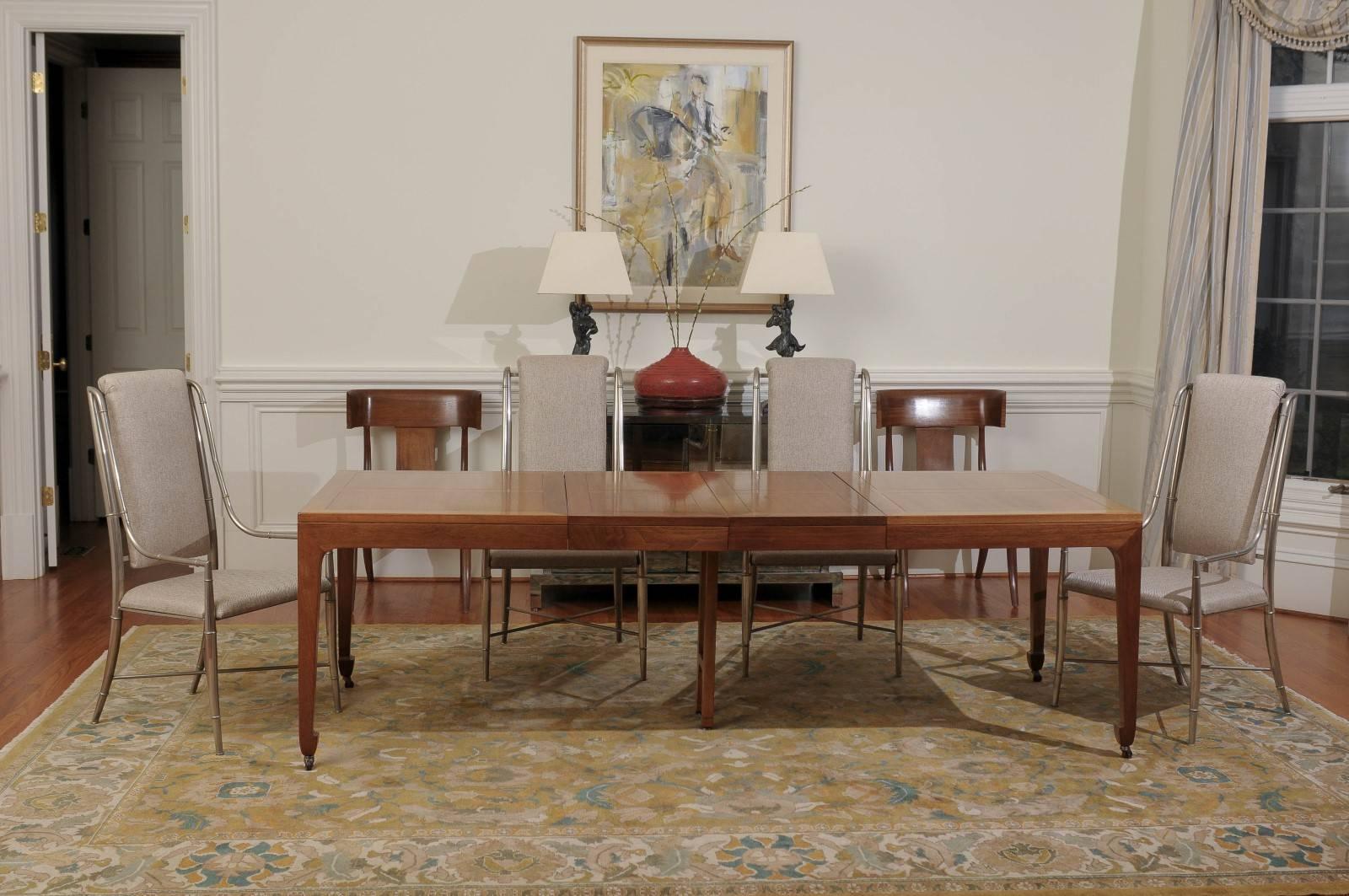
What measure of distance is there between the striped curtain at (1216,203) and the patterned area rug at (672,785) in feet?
4.85

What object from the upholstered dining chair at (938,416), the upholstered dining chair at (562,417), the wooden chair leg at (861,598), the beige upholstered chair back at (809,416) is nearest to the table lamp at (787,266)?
the beige upholstered chair back at (809,416)

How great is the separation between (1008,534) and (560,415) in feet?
5.81

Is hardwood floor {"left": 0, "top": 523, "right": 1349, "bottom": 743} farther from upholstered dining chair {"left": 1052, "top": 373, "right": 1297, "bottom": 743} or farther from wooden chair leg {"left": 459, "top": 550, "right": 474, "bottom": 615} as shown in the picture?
upholstered dining chair {"left": 1052, "top": 373, "right": 1297, "bottom": 743}

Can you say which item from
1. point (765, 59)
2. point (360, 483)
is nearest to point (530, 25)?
point (765, 59)

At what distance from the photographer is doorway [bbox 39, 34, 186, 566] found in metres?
6.74

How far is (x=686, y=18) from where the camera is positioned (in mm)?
5535

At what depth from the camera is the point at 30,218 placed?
215 inches

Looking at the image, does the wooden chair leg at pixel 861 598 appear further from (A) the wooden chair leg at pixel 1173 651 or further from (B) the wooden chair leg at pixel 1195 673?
(B) the wooden chair leg at pixel 1195 673

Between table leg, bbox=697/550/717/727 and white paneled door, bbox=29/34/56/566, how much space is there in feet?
11.1

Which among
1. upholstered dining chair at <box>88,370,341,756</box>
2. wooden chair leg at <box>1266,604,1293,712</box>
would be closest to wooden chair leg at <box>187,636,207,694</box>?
upholstered dining chair at <box>88,370,341,756</box>

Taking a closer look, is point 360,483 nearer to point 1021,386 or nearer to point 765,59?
point 765,59

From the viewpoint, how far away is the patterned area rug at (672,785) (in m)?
2.84

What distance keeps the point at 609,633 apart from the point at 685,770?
1.41 m

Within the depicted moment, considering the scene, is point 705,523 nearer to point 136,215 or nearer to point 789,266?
point 789,266
